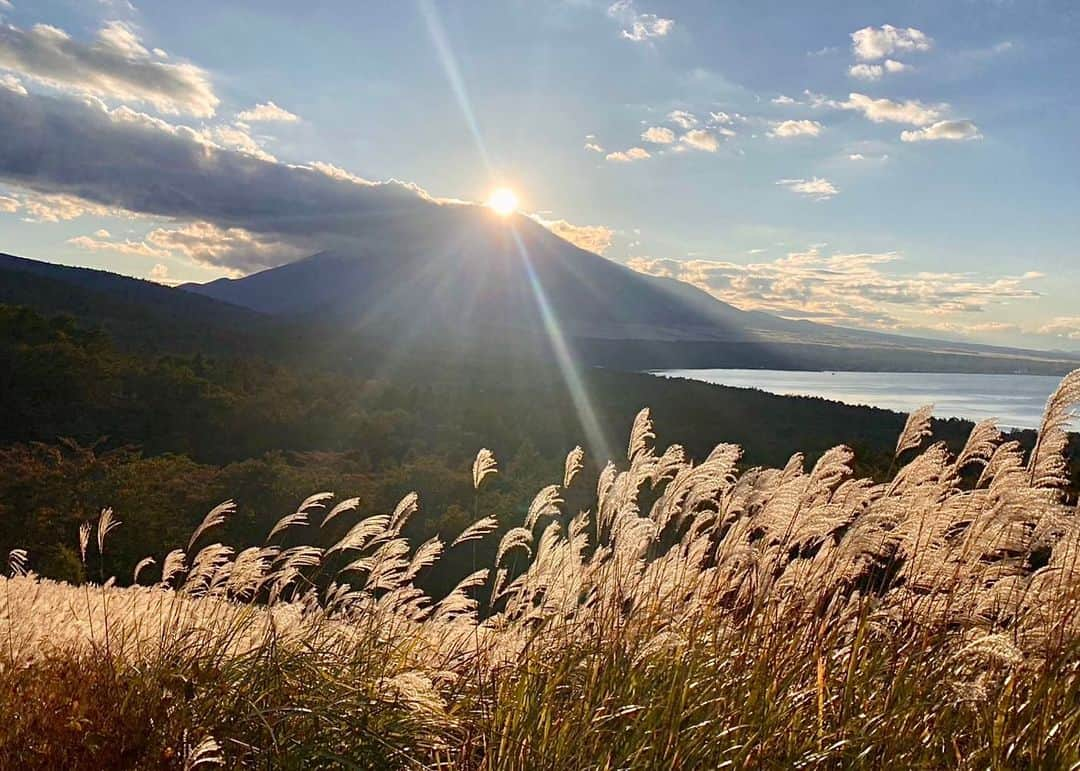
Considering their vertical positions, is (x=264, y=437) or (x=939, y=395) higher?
(x=939, y=395)

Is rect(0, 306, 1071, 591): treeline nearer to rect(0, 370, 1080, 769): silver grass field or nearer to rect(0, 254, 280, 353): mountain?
rect(0, 370, 1080, 769): silver grass field

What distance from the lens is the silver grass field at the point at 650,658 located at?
10.4 feet

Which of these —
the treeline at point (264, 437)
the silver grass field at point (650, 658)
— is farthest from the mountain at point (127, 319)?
the silver grass field at point (650, 658)

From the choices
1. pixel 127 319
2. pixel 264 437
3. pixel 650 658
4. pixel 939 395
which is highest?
pixel 127 319

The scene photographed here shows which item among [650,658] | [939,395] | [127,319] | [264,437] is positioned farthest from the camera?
[939,395]

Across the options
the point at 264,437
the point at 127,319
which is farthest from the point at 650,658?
the point at 127,319

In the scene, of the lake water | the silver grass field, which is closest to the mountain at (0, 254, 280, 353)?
the lake water

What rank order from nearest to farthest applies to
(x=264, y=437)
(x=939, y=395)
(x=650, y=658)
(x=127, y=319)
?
(x=650, y=658) → (x=264, y=437) → (x=127, y=319) → (x=939, y=395)

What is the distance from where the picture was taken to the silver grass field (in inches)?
125

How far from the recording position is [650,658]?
12.3 ft

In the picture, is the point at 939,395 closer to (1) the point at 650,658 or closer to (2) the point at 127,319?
(2) the point at 127,319

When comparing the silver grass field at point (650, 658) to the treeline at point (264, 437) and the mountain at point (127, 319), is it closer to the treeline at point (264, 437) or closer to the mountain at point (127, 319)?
the treeline at point (264, 437)

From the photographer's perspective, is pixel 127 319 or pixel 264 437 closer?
pixel 264 437

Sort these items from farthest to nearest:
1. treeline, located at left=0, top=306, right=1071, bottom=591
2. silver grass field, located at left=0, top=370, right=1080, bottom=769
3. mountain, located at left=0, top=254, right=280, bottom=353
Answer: mountain, located at left=0, top=254, right=280, bottom=353, treeline, located at left=0, top=306, right=1071, bottom=591, silver grass field, located at left=0, top=370, right=1080, bottom=769
